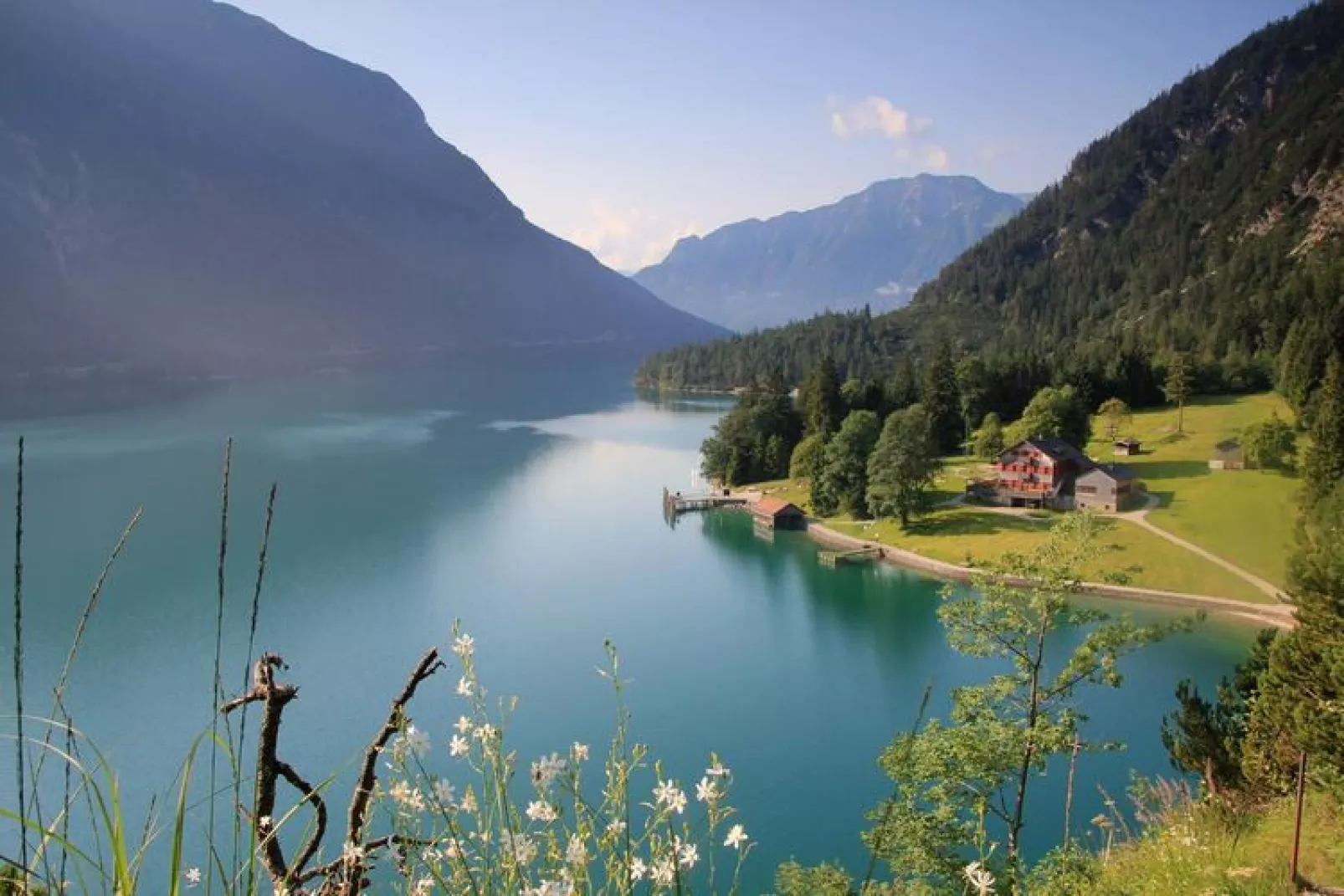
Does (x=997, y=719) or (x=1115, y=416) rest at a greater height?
(x=1115, y=416)

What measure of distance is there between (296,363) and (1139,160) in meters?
147

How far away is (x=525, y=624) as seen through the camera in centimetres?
3244

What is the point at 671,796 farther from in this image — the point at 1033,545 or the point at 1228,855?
the point at 1033,545

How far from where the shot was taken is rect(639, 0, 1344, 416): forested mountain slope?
72312mm

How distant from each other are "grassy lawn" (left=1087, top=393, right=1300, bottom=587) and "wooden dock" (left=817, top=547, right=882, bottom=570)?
11.8 meters

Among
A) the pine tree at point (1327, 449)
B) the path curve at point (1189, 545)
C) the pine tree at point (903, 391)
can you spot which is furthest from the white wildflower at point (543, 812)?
the pine tree at point (903, 391)

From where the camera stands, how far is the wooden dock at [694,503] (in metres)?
50.7

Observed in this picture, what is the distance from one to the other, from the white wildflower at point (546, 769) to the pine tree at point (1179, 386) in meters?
59.1

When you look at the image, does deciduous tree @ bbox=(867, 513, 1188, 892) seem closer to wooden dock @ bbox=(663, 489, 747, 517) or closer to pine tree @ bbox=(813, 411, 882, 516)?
pine tree @ bbox=(813, 411, 882, 516)

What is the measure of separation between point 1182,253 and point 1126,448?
7639cm

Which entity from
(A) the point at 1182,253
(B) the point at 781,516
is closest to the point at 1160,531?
(B) the point at 781,516

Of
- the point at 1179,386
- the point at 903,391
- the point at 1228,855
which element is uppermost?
the point at 1179,386

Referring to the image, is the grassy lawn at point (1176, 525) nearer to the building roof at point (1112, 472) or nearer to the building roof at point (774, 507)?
the building roof at point (1112, 472)

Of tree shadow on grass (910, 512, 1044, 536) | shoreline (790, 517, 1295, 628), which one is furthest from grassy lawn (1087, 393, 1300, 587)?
tree shadow on grass (910, 512, 1044, 536)
